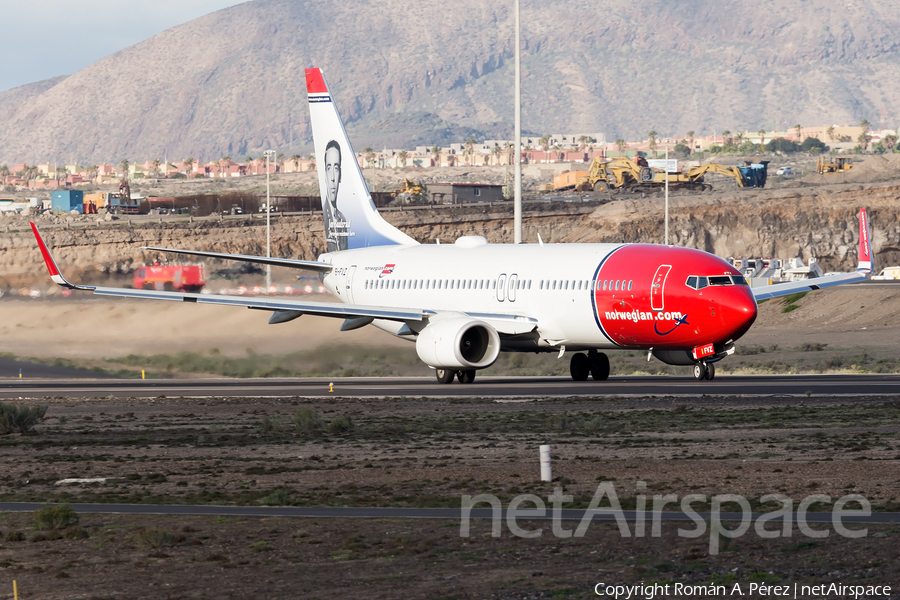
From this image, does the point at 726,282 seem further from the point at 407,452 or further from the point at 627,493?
the point at 627,493

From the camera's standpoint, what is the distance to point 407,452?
23859mm

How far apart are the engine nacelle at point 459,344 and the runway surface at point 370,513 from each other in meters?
21.0

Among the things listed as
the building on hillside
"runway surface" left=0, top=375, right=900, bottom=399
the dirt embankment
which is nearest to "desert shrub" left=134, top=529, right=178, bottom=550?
"runway surface" left=0, top=375, right=900, bottom=399

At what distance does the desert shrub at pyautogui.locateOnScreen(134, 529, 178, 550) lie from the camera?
48.3 feet

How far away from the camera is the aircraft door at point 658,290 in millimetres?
36188

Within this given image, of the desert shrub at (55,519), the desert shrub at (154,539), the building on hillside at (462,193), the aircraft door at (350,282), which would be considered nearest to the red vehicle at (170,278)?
the aircraft door at (350,282)

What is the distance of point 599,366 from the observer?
41531 millimetres

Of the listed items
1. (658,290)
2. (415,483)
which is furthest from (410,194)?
(415,483)

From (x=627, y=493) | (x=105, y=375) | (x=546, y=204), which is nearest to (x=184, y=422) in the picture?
(x=627, y=493)

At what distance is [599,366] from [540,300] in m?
3.60

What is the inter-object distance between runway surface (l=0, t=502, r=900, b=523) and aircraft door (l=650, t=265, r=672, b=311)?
2010 cm

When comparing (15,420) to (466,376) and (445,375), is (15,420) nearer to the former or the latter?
(445,375)

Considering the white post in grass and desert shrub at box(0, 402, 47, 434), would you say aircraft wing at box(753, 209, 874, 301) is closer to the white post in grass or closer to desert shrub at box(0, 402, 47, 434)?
desert shrub at box(0, 402, 47, 434)

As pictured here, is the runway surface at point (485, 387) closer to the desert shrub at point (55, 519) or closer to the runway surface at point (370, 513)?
the runway surface at point (370, 513)
